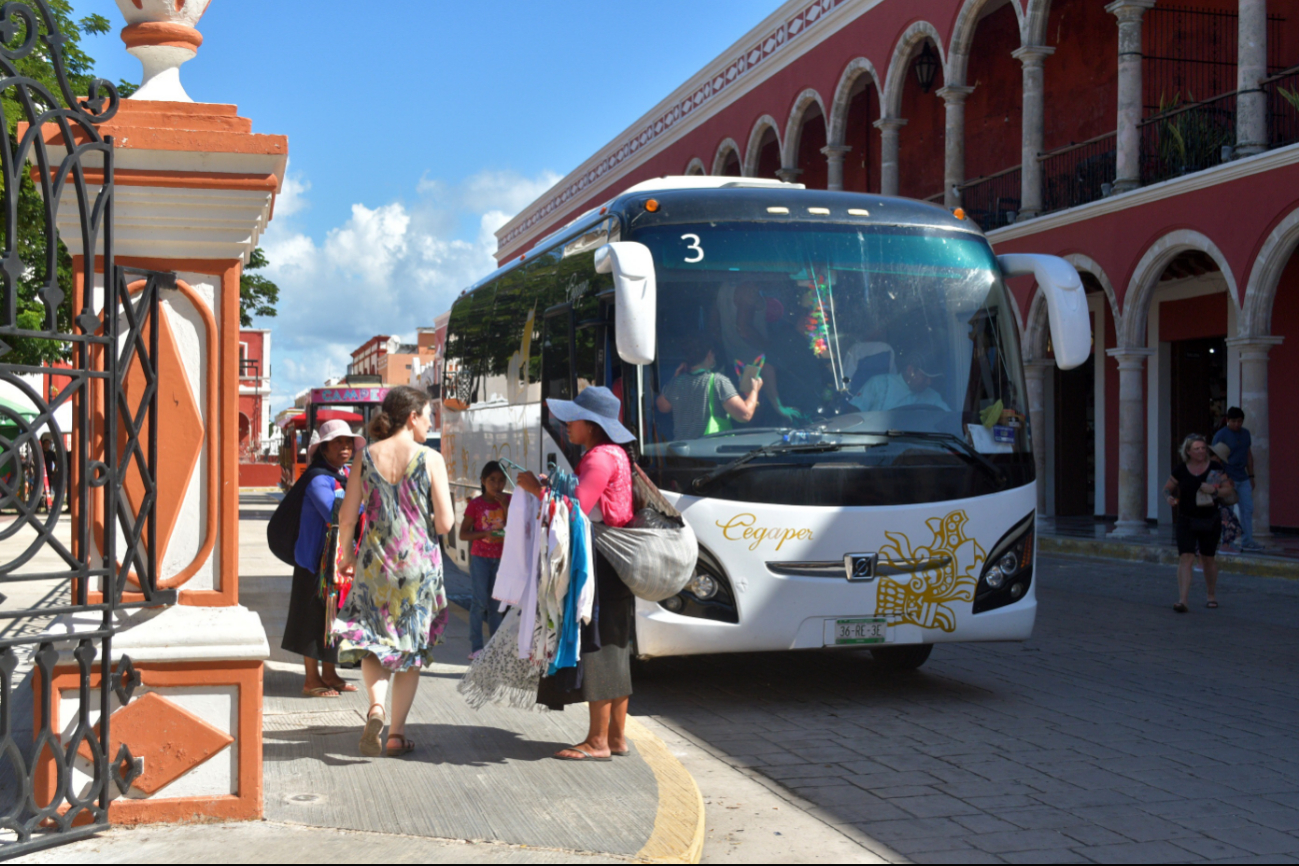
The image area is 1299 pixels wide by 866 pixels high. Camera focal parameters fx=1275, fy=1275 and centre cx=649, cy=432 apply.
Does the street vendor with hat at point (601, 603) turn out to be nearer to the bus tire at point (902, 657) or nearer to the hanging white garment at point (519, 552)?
the hanging white garment at point (519, 552)

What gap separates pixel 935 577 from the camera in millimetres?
7254

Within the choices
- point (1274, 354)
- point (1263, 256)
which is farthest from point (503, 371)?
point (1274, 354)

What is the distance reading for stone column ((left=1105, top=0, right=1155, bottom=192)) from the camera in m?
18.0

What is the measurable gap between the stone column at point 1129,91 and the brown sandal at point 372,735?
16.1m

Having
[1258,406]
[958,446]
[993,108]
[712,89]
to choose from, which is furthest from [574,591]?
[712,89]

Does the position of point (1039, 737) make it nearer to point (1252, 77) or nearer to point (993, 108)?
point (1252, 77)

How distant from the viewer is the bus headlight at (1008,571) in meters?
7.37

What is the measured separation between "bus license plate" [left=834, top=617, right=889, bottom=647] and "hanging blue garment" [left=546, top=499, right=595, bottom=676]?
6.92ft

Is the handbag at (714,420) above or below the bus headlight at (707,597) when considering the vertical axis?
above

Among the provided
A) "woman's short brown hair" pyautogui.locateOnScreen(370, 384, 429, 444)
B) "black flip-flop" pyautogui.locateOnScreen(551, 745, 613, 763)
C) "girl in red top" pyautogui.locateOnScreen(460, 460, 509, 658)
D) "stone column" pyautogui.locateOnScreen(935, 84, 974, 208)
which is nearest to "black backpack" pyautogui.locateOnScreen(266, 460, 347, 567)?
"girl in red top" pyautogui.locateOnScreen(460, 460, 509, 658)

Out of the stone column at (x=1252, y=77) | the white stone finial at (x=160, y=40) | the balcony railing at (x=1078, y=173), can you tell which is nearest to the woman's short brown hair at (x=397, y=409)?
the white stone finial at (x=160, y=40)

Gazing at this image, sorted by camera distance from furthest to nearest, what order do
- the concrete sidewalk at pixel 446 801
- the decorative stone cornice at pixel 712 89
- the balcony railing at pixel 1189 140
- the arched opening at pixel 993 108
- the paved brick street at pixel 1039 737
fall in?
the decorative stone cornice at pixel 712 89 < the arched opening at pixel 993 108 < the balcony railing at pixel 1189 140 < the paved brick street at pixel 1039 737 < the concrete sidewalk at pixel 446 801

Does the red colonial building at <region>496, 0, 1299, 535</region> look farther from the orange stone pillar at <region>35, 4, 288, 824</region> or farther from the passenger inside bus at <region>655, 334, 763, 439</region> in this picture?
the orange stone pillar at <region>35, 4, 288, 824</region>

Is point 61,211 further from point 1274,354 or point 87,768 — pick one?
point 1274,354
